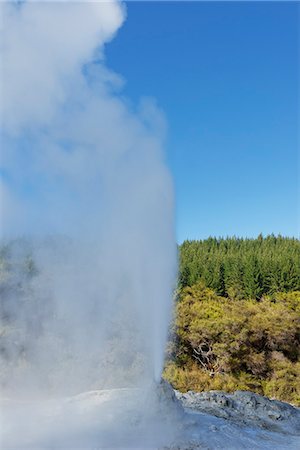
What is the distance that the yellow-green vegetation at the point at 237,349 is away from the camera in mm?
16031

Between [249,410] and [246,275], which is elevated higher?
[246,275]

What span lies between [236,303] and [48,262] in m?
11.6

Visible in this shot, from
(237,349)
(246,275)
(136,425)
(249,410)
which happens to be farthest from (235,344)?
(136,425)

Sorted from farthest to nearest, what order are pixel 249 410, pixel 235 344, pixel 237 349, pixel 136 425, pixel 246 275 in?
pixel 246 275 → pixel 237 349 → pixel 235 344 → pixel 249 410 → pixel 136 425

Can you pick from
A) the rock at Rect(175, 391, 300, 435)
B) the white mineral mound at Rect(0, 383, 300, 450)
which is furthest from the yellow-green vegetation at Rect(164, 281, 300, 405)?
the white mineral mound at Rect(0, 383, 300, 450)

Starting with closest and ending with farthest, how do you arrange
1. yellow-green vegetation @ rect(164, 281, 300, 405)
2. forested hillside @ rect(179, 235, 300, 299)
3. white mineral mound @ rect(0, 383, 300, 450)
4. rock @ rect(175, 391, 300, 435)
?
white mineral mound @ rect(0, 383, 300, 450), rock @ rect(175, 391, 300, 435), yellow-green vegetation @ rect(164, 281, 300, 405), forested hillside @ rect(179, 235, 300, 299)

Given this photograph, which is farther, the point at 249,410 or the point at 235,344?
the point at 235,344

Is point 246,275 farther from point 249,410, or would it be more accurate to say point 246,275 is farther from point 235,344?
point 249,410

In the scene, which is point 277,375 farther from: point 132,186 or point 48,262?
point 132,186

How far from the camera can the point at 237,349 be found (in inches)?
677

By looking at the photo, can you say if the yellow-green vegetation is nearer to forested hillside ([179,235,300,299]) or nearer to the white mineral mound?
forested hillside ([179,235,300,299])

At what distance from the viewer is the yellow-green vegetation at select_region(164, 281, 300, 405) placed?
1603 cm

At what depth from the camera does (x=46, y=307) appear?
1164 cm

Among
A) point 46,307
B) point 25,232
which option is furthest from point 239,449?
point 46,307
